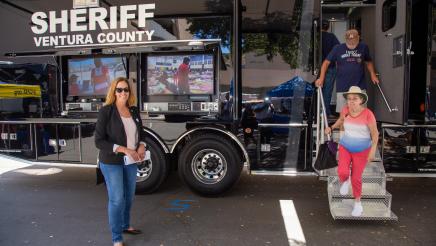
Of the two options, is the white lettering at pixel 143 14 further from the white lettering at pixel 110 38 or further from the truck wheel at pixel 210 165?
the truck wheel at pixel 210 165

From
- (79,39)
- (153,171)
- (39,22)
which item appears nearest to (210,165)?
(153,171)

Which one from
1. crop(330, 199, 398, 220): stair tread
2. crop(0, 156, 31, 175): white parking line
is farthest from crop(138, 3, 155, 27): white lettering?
crop(0, 156, 31, 175): white parking line

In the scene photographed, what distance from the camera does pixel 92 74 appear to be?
19.2ft

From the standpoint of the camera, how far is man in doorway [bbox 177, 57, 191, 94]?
5574 mm

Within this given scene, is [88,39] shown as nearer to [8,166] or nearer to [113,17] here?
[113,17]

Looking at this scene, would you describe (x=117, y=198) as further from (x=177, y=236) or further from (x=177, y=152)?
(x=177, y=152)

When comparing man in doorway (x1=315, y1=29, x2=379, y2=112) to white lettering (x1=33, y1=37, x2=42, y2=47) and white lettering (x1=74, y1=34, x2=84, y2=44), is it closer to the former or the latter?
white lettering (x1=74, y1=34, x2=84, y2=44)

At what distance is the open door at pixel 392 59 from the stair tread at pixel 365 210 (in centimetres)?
113

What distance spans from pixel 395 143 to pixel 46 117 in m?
4.72

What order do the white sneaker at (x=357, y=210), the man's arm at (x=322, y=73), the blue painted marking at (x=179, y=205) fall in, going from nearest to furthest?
the white sneaker at (x=357, y=210), the man's arm at (x=322, y=73), the blue painted marking at (x=179, y=205)

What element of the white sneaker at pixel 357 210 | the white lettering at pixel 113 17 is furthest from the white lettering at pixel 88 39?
the white sneaker at pixel 357 210

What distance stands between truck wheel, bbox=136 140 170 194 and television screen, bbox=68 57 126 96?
1029mm

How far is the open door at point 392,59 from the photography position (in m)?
5.10

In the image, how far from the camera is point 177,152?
5887mm
